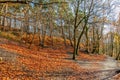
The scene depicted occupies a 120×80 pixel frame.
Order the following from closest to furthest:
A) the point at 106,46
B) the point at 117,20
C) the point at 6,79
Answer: the point at 6,79 < the point at 117,20 < the point at 106,46

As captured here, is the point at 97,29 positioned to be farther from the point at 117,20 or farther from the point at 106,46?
the point at 106,46

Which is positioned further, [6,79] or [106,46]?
[106,46]

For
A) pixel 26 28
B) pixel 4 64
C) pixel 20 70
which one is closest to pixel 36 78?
pixel 20 70

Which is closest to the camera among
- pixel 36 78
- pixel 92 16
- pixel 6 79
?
pixel 6 79

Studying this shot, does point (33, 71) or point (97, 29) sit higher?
point (97, 29)

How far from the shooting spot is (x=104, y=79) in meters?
17.2

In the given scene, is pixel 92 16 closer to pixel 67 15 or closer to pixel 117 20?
pixel 67 15

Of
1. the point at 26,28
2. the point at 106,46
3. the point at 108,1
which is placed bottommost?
the point at 106,46

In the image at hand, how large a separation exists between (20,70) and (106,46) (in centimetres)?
7720

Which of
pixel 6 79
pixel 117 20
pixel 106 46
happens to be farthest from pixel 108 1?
pixel 106 46

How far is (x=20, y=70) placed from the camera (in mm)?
14117

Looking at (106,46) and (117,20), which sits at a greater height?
(117,20)

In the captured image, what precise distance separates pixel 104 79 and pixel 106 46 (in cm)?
7293

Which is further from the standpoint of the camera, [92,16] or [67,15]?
[67,15]
